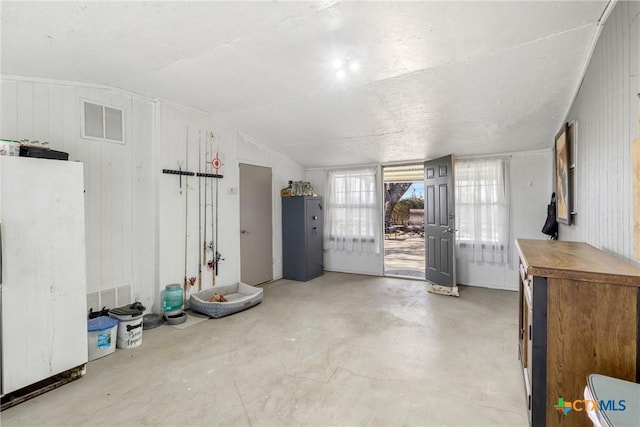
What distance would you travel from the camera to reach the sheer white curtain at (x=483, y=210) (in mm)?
4535

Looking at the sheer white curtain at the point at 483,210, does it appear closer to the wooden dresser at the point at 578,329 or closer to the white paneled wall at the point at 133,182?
the wooden dresser at the point at 578,329

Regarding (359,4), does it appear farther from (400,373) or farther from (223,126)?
(223,126)

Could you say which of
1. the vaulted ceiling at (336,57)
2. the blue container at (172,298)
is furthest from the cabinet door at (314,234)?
the blue container at (172,298)

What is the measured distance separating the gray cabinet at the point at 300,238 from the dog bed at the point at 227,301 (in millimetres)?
1220

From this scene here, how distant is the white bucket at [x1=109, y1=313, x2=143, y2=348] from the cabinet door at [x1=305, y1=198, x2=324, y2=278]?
9.55 ft

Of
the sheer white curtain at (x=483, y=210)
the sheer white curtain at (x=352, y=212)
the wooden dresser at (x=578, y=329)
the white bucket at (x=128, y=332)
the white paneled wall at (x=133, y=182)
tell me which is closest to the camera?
the wooden dresser at (x=578, y=329)

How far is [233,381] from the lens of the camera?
2238 millimetres

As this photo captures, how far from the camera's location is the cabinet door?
5344 mm

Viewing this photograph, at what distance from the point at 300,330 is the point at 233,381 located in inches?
40.4

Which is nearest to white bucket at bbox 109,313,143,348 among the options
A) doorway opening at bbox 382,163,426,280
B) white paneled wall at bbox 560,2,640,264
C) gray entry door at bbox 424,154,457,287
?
white paneled wall at bbox 560,2,640,264

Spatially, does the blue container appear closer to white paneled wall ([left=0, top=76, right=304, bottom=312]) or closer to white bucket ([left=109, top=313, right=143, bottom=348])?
white paneled wall ([left=0, top=76, right=304, bottom=312])

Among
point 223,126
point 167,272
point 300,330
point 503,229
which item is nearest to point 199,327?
point 167,272

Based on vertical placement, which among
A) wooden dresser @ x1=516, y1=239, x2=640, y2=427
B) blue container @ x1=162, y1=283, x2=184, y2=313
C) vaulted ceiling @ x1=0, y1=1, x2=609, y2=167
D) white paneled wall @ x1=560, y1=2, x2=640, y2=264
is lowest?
blue container @ x1=162, y1=283, x2=184, y2=313

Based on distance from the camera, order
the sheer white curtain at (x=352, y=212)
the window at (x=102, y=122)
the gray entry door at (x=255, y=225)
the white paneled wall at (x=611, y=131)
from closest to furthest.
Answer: the white paneled wall at (x=611, y=131) < the window at (x=102, y=122) < the gray entry door at (x=255, y=225) < the sheer white curtain at (x=352, y=212)
